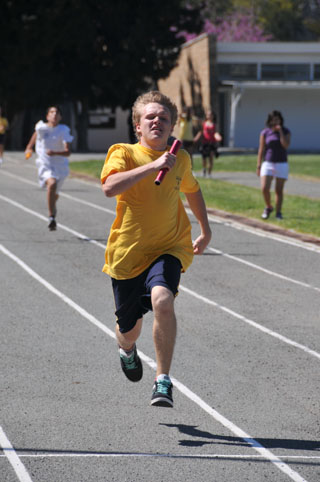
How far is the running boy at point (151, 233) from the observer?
17.6ft

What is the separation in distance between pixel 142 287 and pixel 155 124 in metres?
1.01

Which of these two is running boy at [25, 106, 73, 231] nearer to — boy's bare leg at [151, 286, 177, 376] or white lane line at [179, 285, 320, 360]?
white lane line at [179, 285, 320, 360]

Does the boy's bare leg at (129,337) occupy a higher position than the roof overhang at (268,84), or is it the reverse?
the roof overhang at (268,84)

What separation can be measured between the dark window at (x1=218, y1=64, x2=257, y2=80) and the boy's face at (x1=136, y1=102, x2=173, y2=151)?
146ft

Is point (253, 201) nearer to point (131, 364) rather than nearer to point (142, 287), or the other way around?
point (131, 364)

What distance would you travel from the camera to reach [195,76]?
155 ft

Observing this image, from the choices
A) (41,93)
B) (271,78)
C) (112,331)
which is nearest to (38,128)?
(112,331)

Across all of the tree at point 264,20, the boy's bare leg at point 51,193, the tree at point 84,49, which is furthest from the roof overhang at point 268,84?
the boy's bare leg at point 51,193

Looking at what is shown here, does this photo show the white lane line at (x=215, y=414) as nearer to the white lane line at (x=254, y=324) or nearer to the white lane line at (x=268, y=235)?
the white lane line at (x=254, y=324)

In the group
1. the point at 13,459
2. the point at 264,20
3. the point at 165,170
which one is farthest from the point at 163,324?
the point at 264,20

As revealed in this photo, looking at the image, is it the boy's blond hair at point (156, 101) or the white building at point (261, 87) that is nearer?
the boy's blond hair at point (156, 101)

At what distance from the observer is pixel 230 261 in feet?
40.3

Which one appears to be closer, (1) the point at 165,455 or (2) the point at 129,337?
(1) the point at 165,455

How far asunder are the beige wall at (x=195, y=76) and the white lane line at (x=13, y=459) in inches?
1614
